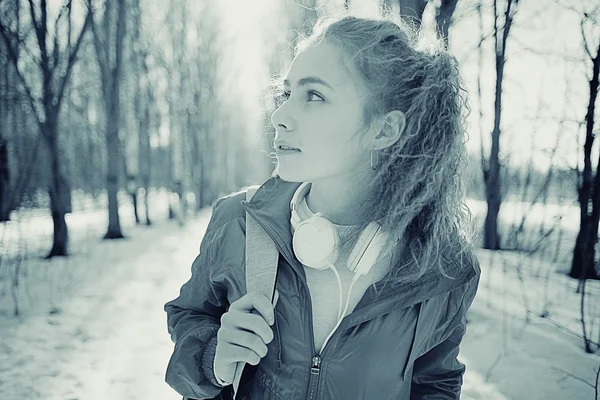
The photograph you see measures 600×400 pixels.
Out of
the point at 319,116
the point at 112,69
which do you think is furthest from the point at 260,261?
the point at 112,69

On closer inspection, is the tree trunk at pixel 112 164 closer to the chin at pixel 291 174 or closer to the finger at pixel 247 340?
the chin at pixel 291 174

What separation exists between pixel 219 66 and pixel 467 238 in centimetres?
1705

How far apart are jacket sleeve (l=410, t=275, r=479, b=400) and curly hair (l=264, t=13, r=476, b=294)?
18cm

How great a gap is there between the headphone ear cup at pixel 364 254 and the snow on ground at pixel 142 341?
200cm

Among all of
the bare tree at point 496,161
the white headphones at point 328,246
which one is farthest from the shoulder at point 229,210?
the bare tree at point 496,161

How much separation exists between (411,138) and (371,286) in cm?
51

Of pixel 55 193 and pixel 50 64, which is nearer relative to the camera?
pixel 50 64

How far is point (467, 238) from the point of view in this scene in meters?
1.28

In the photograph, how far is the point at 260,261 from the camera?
1034 mm

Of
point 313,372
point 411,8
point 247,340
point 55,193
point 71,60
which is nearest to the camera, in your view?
point 247,340

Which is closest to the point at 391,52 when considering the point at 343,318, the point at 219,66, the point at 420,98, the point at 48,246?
the point at 420,98

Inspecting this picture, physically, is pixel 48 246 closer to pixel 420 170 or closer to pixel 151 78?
pixel 151 78

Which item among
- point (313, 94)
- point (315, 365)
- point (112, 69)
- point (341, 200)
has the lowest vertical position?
point (315, 365)

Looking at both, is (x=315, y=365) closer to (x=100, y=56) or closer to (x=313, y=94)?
(x=313, y=94)
